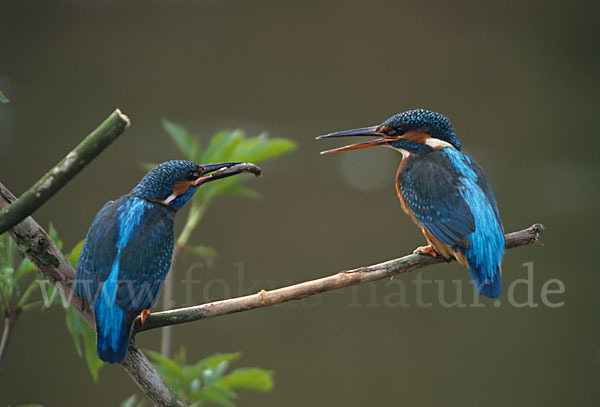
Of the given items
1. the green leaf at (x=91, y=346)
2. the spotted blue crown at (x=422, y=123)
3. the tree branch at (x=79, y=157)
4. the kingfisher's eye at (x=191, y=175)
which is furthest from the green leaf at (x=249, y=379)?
the tree branch at (x=79, y=157)

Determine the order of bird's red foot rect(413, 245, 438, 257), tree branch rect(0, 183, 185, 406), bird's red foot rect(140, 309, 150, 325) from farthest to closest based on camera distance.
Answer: bird's red foot rect(413, 245, 438, 257) < bird's red foot rect(140, 309, 150, 325) < tree branch rect(0, 183, 185, 406)

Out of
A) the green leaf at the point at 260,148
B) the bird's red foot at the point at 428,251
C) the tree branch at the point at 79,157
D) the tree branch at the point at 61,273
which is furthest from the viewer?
the green leaf at the point at 260,148

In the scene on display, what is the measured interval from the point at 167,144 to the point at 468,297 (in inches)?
53.6

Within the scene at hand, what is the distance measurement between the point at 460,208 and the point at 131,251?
527 mm

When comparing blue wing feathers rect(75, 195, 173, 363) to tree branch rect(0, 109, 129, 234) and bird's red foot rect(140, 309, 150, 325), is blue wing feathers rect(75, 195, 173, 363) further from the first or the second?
tree branch rect(0, 109, 129, 234)

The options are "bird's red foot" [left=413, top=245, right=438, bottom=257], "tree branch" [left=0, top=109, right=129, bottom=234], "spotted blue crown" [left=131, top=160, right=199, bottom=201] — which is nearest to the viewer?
"tree branch" [left=0, top=109, right=129, bottom=234]

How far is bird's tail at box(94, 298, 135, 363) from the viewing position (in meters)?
0.71

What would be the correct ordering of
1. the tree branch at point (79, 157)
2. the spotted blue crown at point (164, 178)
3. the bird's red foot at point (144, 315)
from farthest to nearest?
the spotted blue crown at point (164, 178), the bird's red foot at point (144, 315), the tree branch at point (79, 157)

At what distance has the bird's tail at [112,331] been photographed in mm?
713

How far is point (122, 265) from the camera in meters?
0.81

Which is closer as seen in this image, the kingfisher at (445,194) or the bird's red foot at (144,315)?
the bird's red foot at (144,315)

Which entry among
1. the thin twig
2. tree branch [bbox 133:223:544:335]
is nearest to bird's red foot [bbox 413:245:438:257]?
tree branch [bbox 133:223:544:335]

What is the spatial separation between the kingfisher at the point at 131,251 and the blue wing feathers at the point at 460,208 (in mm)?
360

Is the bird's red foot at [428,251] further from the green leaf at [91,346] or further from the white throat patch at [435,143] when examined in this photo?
the green leaf at [91,346]
